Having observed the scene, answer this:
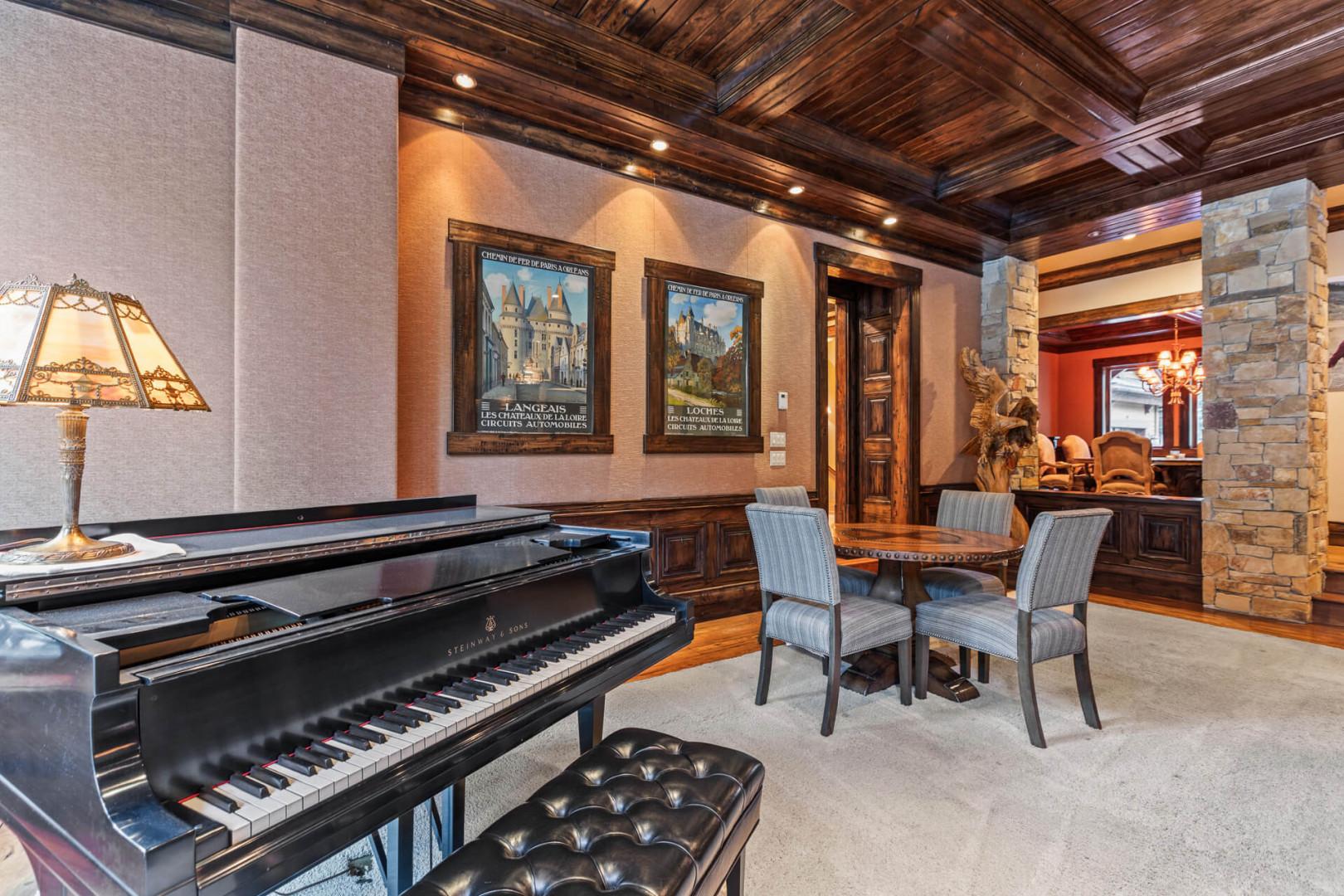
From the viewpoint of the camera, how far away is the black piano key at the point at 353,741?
1.03m

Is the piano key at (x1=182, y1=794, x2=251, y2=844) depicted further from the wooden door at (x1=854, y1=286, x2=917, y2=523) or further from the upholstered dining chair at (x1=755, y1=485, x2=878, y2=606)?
the wooden door at (x1=854, y1=286, x2=917, y2=523)

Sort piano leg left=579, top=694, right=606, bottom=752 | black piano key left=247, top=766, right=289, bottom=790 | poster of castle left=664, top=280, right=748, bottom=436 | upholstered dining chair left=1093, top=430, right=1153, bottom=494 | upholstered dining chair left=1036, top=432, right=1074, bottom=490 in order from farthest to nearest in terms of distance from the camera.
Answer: upholstered dining chair left=1036, top=432, right=1074, bottom=490 < upholstered dining chair left=1093, top=430, right=1153, bottom=494 < poster of castle left=664, top=280, right=748, bottom=436 < piano leg left=579, top=694, right=606, bottom=752 < black piano key left=247, top=766, right=289, bottom=790

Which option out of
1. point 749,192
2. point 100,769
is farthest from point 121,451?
point 749,192

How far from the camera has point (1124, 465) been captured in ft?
19.1

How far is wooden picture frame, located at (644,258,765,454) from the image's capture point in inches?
158

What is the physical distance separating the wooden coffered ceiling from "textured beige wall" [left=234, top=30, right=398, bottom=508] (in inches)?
10.0

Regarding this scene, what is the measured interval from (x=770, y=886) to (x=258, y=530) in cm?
174

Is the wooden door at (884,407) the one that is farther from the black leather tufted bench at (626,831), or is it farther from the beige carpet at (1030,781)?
the black leather tufted bench at (626,831)

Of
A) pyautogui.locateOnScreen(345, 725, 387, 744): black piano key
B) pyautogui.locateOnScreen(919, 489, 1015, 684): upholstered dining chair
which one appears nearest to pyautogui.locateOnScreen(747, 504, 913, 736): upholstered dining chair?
pyautogui.locateOnScreen(919, 489, 1015, 684): upholstered dining chair

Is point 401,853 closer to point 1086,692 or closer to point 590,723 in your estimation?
point 590,723

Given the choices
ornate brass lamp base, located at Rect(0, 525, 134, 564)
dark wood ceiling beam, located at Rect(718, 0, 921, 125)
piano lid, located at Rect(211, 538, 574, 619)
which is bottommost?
piano lid, located at Rect(211, 538, 574, 619)

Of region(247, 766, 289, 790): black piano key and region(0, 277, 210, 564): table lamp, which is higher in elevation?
region(0, 277, 210, 564): table lamp

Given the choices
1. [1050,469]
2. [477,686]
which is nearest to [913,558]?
[477,686]

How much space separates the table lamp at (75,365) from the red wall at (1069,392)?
12.2 meters
